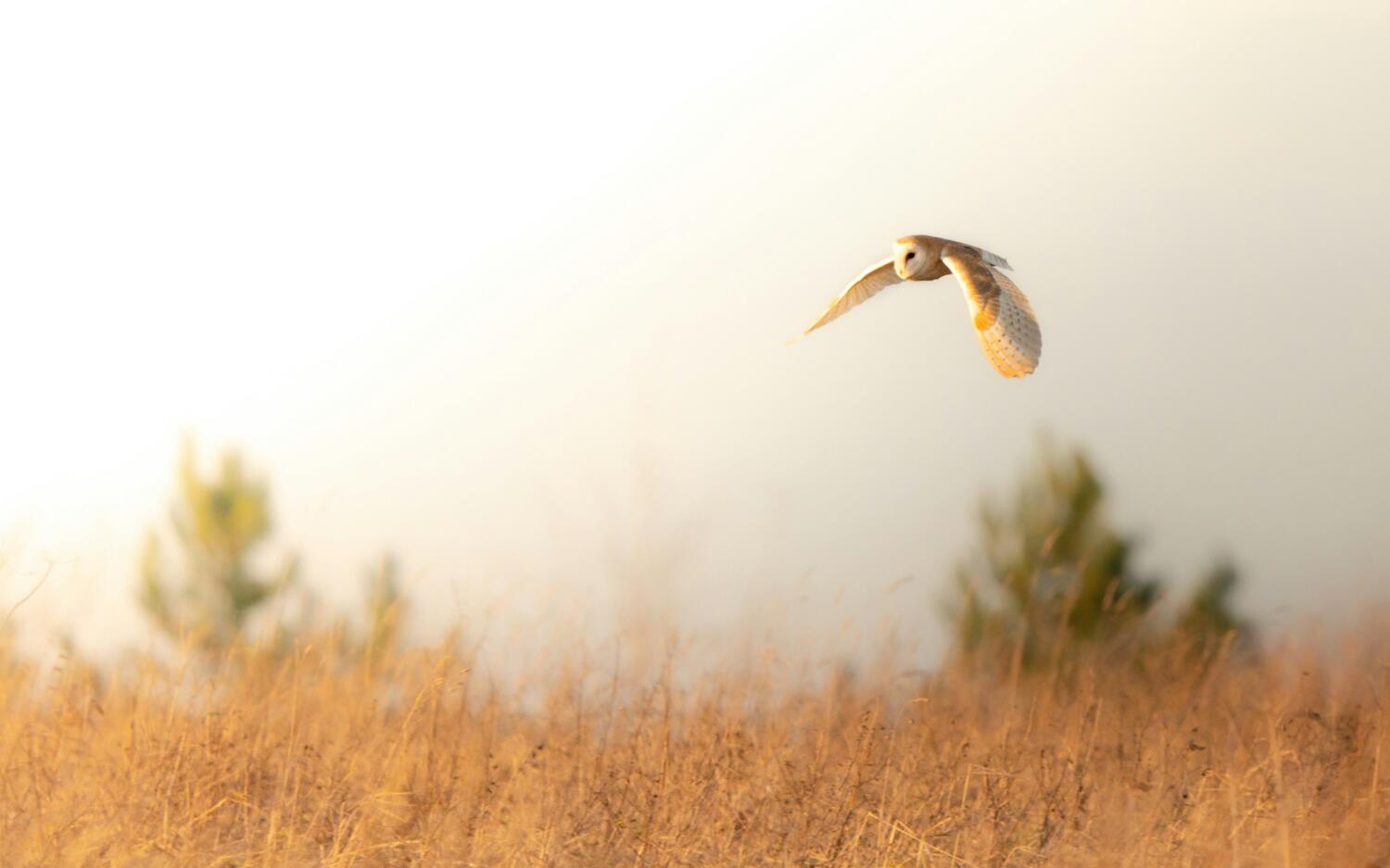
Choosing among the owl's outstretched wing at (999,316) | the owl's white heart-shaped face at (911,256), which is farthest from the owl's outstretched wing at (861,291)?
the owl's outstretched wing at (999,316)

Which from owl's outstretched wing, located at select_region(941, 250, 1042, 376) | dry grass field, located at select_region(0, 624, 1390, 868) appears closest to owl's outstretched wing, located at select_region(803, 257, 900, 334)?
owl's outstretched wing, located at select_region(941, 250, 1042, 376)

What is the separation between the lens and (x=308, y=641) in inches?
225

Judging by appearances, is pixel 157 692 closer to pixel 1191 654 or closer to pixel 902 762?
pixel 902 762

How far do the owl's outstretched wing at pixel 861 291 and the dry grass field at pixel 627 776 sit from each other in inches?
64.5

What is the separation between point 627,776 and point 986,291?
2379 mm

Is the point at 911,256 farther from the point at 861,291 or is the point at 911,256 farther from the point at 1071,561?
the point at 1071,561

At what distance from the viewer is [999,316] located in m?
4.74

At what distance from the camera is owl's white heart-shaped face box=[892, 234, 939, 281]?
198 inches

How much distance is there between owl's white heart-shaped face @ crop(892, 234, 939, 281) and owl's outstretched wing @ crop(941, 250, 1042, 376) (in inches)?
3.6

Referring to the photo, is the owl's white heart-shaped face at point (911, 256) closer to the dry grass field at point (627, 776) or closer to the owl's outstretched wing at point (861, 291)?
the owl's outstretched wing at point (861, 291)

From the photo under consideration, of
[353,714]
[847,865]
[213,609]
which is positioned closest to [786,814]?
[847,865]

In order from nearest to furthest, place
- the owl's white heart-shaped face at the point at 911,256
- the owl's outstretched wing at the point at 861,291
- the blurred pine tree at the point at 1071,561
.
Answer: the owl's white heart-shaped face at the point at 911,256 < the owl's outstretched wing at the point at 861,291 < the blurred pine tree at the point at 1071,561

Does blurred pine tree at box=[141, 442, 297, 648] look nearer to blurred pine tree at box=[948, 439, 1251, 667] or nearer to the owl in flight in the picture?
blurred pine tree at box=[948, 439, 1251, 667]

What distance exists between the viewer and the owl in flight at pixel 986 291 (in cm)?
466
